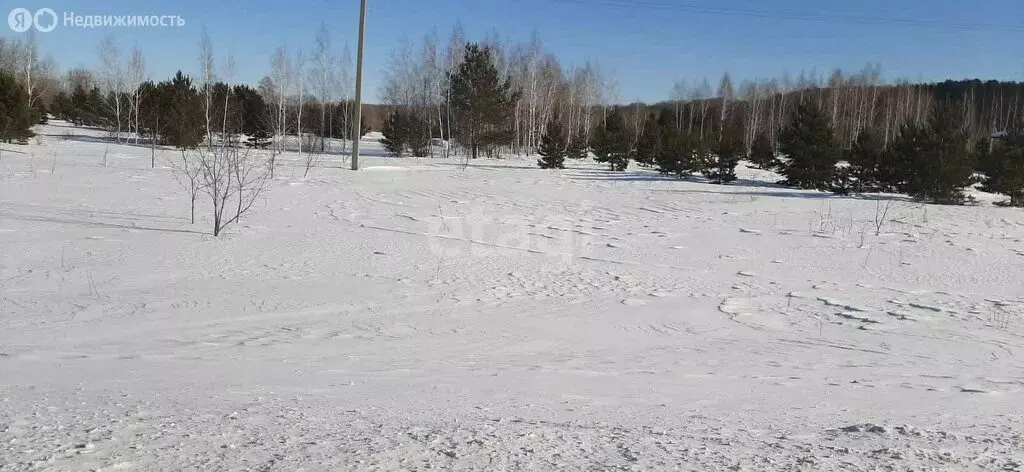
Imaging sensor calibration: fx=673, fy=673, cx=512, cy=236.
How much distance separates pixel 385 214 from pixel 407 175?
9180 mm

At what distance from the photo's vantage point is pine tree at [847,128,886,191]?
21.5m

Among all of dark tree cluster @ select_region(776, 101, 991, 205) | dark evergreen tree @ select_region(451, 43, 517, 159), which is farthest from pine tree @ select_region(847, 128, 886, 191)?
dark evergreen tree @ select_region(451, 43, 517, 159)

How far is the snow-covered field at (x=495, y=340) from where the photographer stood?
273 cm

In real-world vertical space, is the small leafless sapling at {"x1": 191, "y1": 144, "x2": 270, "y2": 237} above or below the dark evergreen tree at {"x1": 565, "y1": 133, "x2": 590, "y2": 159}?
below

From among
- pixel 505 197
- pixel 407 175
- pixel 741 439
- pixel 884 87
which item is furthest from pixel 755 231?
pixel 884 87

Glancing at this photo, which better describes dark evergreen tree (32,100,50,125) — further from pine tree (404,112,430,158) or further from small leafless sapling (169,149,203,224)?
pine tree (404,112,430,158)

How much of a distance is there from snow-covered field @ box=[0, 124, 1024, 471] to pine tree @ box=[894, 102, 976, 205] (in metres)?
5.99

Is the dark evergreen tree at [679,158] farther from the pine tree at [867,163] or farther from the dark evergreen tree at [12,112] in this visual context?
the dark evergreen tree at [12,112]

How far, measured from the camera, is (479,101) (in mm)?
35969

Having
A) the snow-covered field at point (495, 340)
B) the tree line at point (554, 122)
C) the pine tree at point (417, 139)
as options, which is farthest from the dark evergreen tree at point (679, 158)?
the pine tree at point (417, 139)

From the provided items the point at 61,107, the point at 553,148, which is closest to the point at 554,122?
the point at 553,148

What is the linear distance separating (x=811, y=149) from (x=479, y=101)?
18464mm

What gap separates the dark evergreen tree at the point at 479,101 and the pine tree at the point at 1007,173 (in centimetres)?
2250

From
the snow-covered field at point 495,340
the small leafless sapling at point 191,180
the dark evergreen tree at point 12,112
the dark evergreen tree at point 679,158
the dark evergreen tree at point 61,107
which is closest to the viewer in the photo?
the snow-covered field at point 495,340
